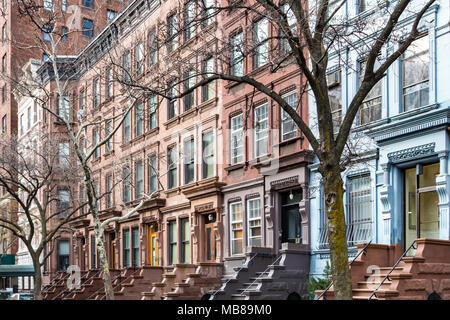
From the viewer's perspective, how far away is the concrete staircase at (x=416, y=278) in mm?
15750

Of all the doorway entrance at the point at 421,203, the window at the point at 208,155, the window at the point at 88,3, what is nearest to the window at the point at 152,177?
the window at the point at 208,155

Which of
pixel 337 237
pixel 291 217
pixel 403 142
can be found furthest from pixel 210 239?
pixel 337 237

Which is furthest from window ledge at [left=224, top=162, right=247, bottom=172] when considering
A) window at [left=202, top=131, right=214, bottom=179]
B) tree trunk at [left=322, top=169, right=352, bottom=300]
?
tree trunk at [left=322, top=169, right=352, bottom=300]

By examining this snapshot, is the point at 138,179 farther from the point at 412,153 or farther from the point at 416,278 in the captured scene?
the point at 416,278

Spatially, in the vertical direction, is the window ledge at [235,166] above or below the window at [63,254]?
above

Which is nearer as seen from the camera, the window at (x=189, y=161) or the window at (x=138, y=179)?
the window at (x=189, y=161)

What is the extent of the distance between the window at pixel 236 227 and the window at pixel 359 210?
21.4 ft

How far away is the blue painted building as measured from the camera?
17.6 metres

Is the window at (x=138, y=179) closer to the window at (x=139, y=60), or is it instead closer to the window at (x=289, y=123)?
the window at (x=139, y=60)

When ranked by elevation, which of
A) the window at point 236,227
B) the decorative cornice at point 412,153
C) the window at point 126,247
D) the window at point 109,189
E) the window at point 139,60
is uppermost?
the window at point 139,60

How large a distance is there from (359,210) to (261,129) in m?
6.36

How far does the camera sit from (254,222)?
84.3ft

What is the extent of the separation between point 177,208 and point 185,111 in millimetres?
4494
